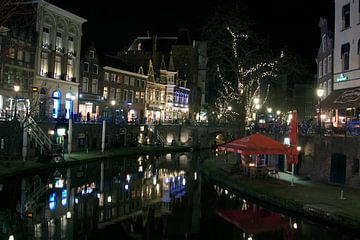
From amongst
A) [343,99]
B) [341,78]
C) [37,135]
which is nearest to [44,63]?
[37,135]

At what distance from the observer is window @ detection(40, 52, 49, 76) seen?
2304 inches

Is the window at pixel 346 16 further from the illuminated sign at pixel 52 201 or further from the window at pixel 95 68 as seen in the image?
the window at pixel 95 68

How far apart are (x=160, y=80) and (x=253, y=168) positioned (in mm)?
64211

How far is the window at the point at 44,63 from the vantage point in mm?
58531

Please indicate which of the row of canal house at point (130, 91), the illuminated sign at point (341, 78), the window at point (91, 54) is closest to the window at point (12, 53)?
the row of canal house at point (130, 91)

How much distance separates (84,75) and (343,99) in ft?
147

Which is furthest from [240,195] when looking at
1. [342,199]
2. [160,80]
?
[160,80]

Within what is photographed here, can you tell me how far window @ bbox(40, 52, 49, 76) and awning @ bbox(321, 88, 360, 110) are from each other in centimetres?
3772

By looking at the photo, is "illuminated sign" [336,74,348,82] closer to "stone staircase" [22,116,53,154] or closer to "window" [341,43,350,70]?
"window" [341,43,350,70]

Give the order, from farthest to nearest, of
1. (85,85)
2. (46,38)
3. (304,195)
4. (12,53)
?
(85,85) < (46,38) < (12,53) < (304,195)

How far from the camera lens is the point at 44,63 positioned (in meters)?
59.2

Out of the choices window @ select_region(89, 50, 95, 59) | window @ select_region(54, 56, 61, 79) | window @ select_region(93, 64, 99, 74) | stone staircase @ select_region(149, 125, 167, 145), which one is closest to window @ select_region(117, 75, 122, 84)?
window @ select_region(93, 64, 99, 74)

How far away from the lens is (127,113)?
8219 centimetres

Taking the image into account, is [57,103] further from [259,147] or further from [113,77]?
[259,147]
